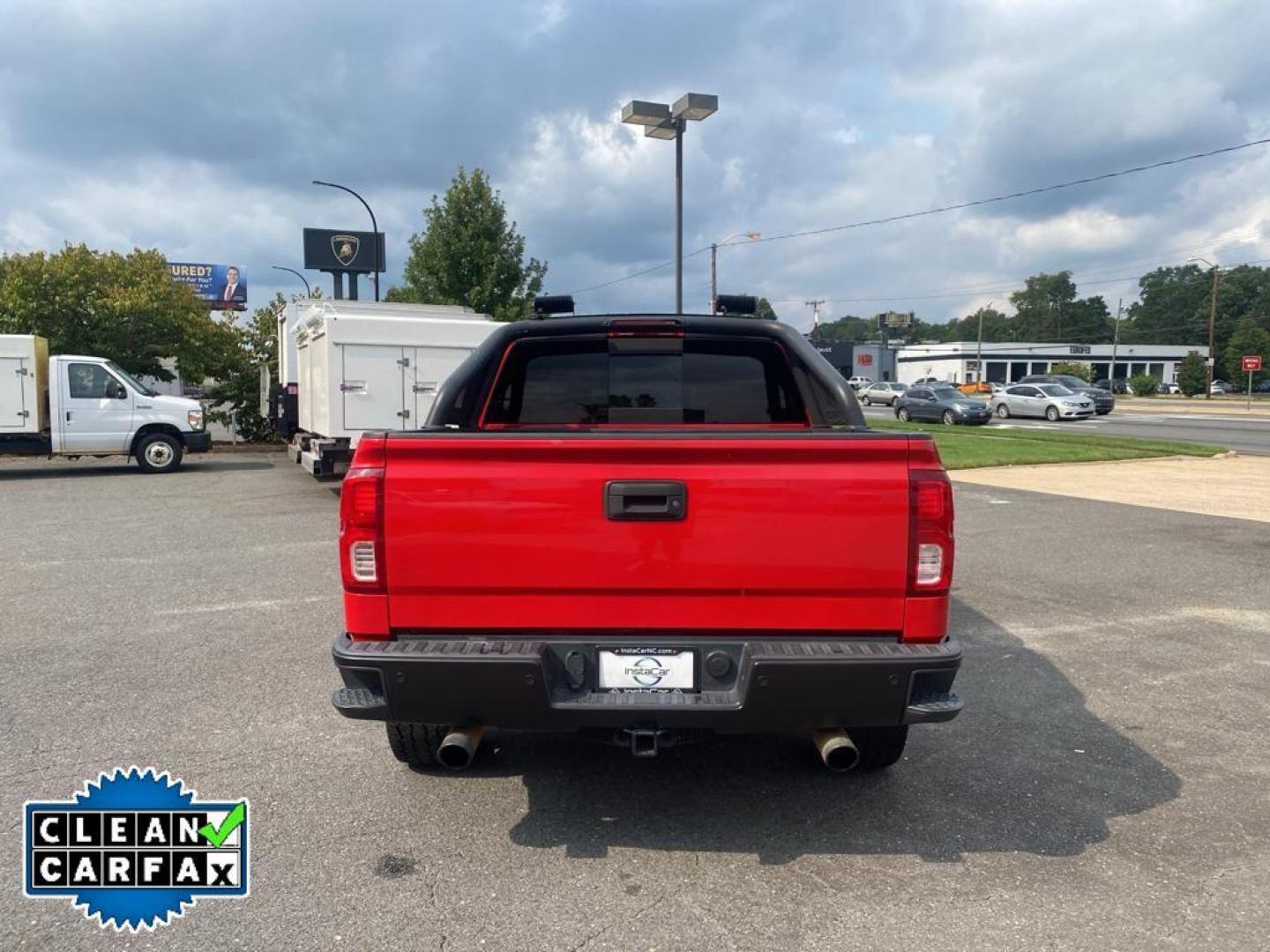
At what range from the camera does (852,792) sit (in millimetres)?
3744

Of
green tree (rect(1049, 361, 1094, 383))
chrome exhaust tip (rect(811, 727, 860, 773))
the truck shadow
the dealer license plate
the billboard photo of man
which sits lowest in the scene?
the truck shadow

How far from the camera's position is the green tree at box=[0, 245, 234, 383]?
2069 cm

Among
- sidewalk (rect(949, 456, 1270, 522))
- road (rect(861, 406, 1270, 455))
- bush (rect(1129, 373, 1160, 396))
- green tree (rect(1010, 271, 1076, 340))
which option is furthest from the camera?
green tree (rect(1010, 271, 1076, 340))

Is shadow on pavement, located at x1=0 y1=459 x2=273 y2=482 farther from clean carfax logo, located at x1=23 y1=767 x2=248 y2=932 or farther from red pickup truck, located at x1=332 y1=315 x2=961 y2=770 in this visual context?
red pickup truck, located at x1=332 y1=315 x2=961 y2=770

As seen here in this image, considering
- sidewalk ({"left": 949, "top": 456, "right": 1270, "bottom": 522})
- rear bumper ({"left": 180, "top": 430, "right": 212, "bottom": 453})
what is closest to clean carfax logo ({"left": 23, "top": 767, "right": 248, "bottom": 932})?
sidewalk ({"left": 949, "top": 456, "right": 1270, "bottom": 522})

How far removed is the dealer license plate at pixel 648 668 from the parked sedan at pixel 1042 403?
123ft

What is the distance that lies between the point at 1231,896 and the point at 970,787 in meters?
0.99

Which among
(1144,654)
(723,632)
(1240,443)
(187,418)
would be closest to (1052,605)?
(1144,654)

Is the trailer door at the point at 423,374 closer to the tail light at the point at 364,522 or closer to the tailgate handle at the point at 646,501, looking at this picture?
the tail light at the point at 364,522

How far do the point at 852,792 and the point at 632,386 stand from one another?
214cm

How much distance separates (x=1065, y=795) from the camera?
373cm

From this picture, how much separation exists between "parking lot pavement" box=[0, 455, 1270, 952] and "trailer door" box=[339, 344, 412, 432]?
18.8 ft

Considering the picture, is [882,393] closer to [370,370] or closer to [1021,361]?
[370,370]

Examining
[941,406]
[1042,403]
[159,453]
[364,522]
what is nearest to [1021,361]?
[1042,403]
